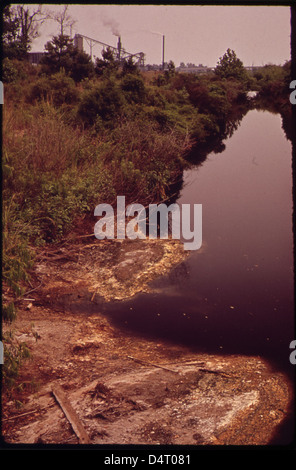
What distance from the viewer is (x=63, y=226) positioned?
892 cm

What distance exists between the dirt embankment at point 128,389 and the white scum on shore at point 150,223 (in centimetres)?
309

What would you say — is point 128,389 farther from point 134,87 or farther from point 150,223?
point 134,87

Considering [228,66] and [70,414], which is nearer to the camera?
[70,414]

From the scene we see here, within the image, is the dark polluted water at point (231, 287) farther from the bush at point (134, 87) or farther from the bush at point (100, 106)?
the bush at point (134, 87)

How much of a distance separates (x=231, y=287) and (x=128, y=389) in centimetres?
362

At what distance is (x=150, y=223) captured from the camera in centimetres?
1107

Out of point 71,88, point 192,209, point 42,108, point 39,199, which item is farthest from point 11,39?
point 39,199

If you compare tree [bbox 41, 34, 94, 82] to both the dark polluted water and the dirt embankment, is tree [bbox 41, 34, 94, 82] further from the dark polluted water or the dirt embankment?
the dirt embankment

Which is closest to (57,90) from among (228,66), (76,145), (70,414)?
(76,145)

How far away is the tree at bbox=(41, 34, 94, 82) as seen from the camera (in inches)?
817

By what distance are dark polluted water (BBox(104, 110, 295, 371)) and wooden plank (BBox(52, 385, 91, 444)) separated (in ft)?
6.35

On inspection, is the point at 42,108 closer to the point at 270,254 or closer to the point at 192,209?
the point at 192,209

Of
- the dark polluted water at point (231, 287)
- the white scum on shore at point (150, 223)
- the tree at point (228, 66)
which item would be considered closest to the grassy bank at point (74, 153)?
the white scum on shore at point (150, 223)

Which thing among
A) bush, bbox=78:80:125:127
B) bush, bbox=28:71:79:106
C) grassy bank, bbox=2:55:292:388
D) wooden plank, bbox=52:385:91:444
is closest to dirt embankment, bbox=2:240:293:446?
wooden plank, bbox=52:385:91:444
